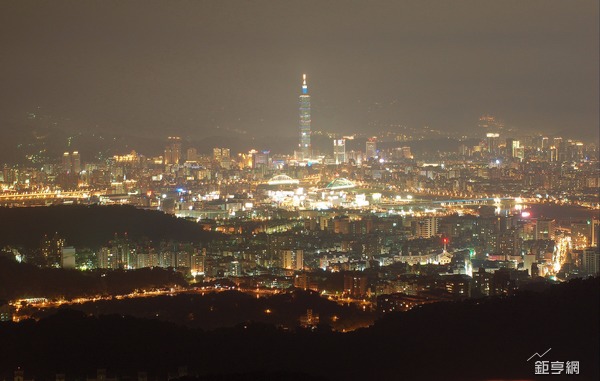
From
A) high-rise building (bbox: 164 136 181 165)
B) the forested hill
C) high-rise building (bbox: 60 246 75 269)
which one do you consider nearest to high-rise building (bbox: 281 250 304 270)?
the forested hill

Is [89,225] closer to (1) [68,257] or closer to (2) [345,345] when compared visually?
(1) [68,257]

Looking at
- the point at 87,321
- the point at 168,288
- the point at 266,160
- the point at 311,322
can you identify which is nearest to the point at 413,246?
the point at 168,288

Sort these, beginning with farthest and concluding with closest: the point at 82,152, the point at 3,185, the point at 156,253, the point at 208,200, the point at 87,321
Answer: the point at 208,200, the point at 82,152, the point at 3,185, the point at 156,253, the point at 87,321

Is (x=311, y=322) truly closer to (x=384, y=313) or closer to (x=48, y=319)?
(x=384, y=313)

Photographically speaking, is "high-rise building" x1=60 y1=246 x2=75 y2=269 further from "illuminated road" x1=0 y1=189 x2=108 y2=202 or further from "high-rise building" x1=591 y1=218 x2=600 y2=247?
"high-rise building" x1=591 y1=218 x2=600 y2=247

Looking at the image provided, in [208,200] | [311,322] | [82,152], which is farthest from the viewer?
[208,200]

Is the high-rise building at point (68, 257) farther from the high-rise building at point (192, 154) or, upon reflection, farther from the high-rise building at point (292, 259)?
the high-rise building at point (192, 154)

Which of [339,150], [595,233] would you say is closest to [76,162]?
[595,233]

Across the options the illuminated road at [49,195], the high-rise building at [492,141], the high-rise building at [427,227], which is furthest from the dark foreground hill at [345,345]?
A: the high-rise building at [492,141]
